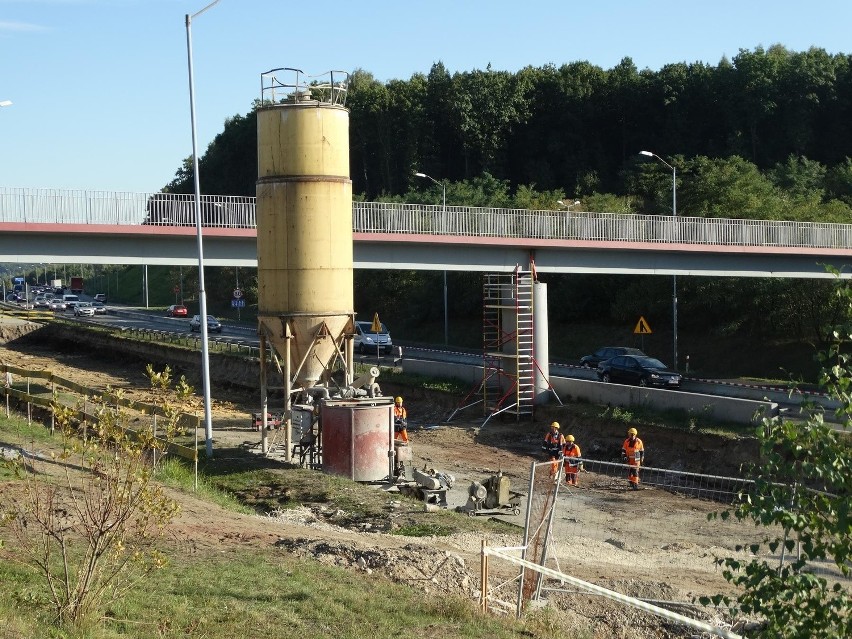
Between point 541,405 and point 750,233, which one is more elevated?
point 750,233

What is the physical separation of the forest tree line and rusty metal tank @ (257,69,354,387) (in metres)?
30.5

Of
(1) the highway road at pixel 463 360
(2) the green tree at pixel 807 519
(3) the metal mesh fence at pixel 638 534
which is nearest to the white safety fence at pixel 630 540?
(3) the metal mesh fence at pixel 638 534

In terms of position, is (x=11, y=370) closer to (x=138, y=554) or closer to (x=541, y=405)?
(x=541, y=405)

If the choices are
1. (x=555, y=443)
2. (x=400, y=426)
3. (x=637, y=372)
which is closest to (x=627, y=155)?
(x=637, y=372)

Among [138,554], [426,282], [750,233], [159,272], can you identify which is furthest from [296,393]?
[159,272]

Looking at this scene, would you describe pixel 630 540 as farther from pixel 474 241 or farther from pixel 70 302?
pixel 70 302

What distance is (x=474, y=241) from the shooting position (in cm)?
3606

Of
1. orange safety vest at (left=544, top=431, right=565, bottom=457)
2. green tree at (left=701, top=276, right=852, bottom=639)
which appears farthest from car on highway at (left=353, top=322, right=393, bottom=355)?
green tree at (left=701, top=276, right=852, bottom=639)

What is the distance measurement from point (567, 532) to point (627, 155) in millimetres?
77062

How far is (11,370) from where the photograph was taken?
3316 centimetres

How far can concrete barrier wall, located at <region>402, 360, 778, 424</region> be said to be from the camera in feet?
100

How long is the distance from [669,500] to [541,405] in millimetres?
11613

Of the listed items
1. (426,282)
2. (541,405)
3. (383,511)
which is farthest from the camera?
(426,282)

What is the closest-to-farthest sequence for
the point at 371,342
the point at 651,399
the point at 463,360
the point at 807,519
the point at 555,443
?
the point at 807,519 < the point at 555,443 < the point at 651,399 < the point at 463,360 < the point at 371,342
